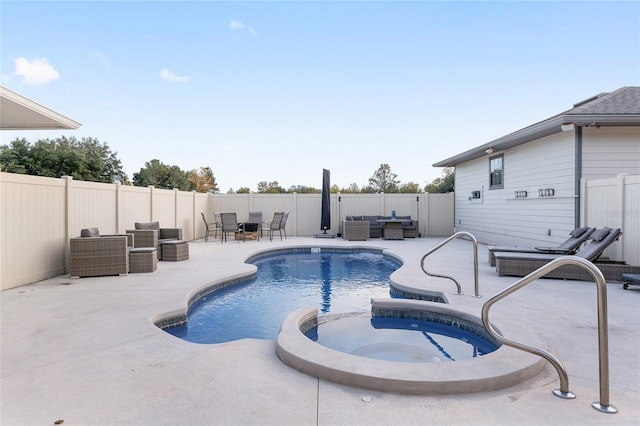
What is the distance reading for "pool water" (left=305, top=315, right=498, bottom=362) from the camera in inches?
139

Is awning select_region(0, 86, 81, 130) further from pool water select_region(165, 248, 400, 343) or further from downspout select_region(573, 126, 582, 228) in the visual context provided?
downspout select_region(573, 126, 582, 228)

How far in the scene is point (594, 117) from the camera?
6805mm

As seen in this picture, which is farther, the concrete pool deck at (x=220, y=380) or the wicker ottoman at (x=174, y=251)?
the wicker ottoman at (x=174, y=251)

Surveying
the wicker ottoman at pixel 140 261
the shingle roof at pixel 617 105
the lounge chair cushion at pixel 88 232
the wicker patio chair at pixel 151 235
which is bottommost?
the wicker ottoman at pixel 140 261

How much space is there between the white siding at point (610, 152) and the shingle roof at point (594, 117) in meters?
0.30

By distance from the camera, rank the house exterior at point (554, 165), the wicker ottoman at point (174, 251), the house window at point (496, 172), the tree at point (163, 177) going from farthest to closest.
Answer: the tree at point (163, 177) → the house window at point (496, 172) → the wicker ottoman at point (174, 251) → the house exterior at point (554, 165)

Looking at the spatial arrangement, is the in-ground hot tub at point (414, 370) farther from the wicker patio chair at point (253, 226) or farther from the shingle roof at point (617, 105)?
the wicker patio chair at point (253, 226)

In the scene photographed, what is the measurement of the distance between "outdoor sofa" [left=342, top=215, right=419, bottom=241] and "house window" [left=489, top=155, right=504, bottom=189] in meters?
3.19

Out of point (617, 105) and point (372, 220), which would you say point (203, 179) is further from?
point (617, 105)

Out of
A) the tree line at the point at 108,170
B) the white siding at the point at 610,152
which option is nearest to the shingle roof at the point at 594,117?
the white siding at the point at 610,152

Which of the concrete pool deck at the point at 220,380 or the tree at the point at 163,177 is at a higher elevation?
the tree at the point at 163,177

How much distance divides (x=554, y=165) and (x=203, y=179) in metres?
40.0

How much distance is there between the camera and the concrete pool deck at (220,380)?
2.00 m

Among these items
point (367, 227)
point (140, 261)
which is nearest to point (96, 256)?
point (140, 261)
